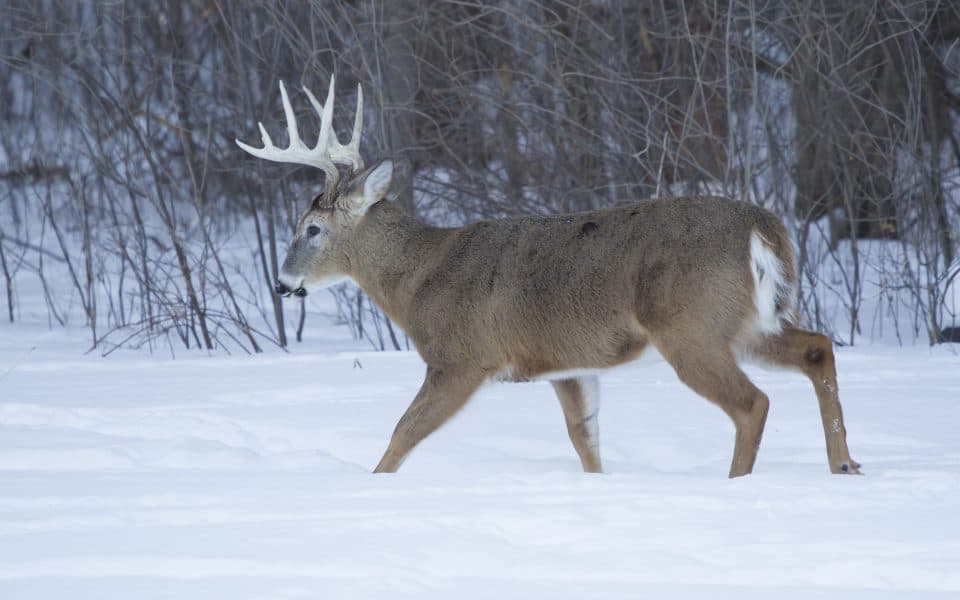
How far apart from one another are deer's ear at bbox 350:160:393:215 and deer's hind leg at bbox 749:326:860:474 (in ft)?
6.91

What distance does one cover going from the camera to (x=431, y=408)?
5.65 m

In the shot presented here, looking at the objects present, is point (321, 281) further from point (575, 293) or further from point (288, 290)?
point (575, 293)

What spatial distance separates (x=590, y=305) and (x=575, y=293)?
10cm

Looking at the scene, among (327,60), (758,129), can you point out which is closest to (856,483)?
(758,129)

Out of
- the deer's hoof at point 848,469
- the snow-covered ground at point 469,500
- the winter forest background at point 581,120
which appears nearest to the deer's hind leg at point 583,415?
the snow-covered ground at point 469,500

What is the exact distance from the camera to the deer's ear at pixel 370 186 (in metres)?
6.40

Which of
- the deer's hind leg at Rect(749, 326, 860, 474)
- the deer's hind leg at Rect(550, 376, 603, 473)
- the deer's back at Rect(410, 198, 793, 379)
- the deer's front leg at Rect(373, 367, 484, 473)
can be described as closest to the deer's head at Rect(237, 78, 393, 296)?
the deer's back at Rect(410, 198, 793, 379)

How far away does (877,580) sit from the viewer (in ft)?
10.7

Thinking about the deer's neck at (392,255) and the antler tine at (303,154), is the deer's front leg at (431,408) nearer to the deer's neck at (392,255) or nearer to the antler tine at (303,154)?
the deer's neck at (392,255)

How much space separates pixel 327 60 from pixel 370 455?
5489 mm

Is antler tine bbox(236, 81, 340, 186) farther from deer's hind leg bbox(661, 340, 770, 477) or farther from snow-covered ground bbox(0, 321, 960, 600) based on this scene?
deer's hind leg bbox(661, 340, 770, 477)

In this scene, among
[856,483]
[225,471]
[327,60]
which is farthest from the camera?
[327,60]

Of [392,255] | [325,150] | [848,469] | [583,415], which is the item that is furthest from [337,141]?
[848,469]

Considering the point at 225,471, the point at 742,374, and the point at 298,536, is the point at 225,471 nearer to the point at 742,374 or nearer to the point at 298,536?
the point at 298,536
